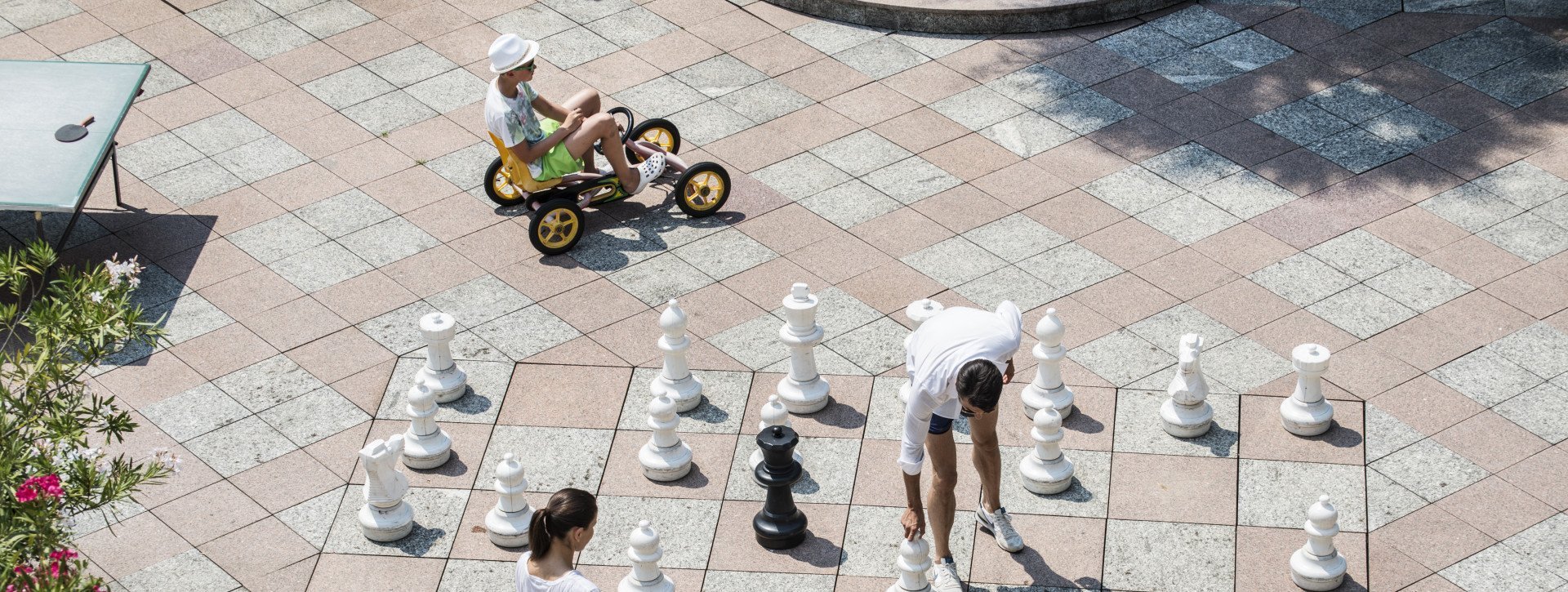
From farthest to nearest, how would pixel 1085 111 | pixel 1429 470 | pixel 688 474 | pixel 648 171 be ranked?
pixel 1085 111 < pixel 648 171 < pixel 688 474 < pixel 1429 470

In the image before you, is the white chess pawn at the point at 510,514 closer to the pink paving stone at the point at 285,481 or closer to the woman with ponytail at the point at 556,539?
the pink paving stone at the point at 285,481

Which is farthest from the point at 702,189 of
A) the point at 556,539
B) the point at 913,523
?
the point at 556,539

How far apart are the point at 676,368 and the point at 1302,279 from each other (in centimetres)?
353

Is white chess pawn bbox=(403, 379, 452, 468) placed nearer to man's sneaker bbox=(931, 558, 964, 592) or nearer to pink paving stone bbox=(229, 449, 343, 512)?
pink paving stone bbox=(229, 449, 343, 512)

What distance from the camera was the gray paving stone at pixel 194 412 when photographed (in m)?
8.32

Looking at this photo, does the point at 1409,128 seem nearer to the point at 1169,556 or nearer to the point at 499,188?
the point at 1169,556

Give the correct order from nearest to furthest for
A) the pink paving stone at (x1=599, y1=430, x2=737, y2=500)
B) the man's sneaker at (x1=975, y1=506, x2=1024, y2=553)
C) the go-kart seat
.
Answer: the man's sneaker at (x1=975, y1=506, x2=1024, y2=553), the pink paving stone at (x1=599, y1=430, x2=737, y2=500), the go-kart seat

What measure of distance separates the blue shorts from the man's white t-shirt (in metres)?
0.02

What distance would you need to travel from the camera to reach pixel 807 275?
9.42 metres

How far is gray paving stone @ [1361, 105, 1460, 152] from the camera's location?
10609 mm

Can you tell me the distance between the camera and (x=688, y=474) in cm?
784

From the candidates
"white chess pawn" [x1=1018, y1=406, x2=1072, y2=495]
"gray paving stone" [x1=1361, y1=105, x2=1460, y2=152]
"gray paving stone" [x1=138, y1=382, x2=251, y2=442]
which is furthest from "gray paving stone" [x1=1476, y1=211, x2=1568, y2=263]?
"gray paving stone" [x1=138, y1=382, x2=251, y2=442]

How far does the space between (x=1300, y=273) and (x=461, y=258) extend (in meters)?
4.71

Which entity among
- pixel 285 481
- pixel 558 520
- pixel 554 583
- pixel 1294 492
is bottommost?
pixel 285 481
